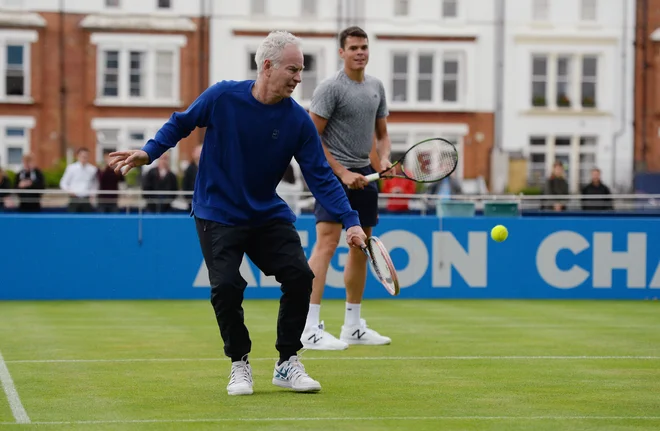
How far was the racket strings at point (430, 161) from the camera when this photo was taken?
9.30m

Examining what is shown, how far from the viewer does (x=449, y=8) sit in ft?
139

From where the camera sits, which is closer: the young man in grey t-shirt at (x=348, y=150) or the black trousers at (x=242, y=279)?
the black trousers at (x=242, y=279)

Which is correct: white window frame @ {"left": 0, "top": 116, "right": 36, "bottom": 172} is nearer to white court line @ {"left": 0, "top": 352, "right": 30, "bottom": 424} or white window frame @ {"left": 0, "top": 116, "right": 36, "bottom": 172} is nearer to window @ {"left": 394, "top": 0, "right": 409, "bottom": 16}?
window @ {"left": 394, "top": 0, "right": 409, "bottom": 16}

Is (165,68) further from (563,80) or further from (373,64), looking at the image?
(563,80)

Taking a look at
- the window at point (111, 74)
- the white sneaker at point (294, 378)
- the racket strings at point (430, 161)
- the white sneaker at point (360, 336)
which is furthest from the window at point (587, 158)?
the white sneaker at point (294, 378)

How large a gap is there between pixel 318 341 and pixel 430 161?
1.67 metres

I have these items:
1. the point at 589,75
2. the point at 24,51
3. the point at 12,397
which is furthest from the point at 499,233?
the point at 589,75

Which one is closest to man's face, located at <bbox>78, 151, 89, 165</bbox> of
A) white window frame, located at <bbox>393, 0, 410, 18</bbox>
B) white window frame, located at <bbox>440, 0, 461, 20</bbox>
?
white window frame, located at <bbox>393, 0, 410, 18</bbox>

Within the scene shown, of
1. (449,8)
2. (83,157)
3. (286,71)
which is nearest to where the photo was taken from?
(286,71)

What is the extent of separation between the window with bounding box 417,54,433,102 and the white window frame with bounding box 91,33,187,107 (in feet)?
26.3

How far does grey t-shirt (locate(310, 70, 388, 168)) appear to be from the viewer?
8.99 m

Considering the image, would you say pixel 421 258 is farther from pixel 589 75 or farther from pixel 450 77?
pixel 589 75

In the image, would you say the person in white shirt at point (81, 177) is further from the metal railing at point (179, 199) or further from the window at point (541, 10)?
the window at point (541, 10)

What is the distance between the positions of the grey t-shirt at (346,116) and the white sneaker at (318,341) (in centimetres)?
120
